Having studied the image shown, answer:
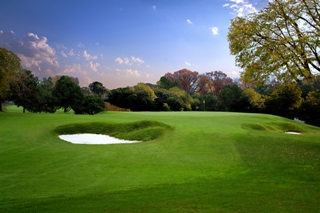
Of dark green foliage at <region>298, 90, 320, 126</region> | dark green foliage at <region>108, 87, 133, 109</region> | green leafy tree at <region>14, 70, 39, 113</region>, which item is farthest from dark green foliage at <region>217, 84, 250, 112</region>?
green leafy tree at <region>14, 70, 39, 113</region>

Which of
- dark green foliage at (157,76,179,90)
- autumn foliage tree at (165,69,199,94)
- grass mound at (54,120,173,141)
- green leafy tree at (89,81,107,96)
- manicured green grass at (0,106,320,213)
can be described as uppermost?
autumn foliage tree at (165,69,199,94)

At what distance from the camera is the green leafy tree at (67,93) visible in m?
40.1

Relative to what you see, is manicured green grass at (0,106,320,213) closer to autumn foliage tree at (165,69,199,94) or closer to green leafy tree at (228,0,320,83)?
green leafy tree at (228,0,320,83)

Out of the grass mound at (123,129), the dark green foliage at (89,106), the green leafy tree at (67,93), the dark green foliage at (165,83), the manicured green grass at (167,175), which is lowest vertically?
the manicured green grass at (167,175)

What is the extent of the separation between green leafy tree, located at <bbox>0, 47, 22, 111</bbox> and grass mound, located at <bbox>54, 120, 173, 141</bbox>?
11030mm

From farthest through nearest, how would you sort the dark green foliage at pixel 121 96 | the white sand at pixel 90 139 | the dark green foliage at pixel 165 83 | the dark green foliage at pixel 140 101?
the dark green foliage at pixel 165 83
the dark green foliage at pixel 121 96
the dark green foliage at pixel 140 101
the white sand at pixel 90 139

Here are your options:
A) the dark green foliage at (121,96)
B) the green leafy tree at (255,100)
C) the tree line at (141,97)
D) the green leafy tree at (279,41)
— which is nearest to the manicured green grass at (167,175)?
the green leafy tree at (279,41)

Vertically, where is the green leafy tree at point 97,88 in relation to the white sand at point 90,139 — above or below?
above

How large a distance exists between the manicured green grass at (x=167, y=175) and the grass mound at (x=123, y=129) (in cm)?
241

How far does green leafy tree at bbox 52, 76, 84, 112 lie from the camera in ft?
131

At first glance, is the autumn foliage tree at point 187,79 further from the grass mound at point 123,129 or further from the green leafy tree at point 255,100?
the grass mound at point 123,129

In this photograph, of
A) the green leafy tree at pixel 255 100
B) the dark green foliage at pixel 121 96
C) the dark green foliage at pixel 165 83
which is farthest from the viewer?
the dark green foliage at pixel 165 83

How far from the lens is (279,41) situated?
1341 centimetres

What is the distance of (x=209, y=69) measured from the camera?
94938mm
